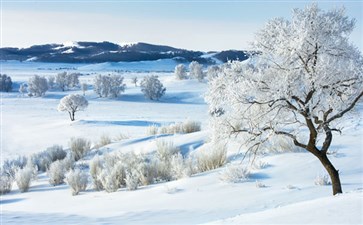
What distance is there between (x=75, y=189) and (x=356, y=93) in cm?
632

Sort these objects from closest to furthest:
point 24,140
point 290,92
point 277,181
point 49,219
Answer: point 290,92, point 49,219, point 277,181, point 24,140

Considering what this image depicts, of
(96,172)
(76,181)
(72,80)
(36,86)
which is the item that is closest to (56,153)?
(96,172)

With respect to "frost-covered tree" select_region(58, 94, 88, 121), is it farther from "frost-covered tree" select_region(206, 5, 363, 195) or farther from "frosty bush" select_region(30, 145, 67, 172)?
"frost-covered tree" select_region(206, 5, 363, 195)

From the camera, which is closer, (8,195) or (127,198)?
(127,198)

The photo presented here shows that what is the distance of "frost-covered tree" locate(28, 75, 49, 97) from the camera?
190 ft

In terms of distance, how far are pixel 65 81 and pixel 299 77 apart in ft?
213

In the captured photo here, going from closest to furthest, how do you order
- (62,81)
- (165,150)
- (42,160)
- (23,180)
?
(23,180) < (165,150) < (42,160) < (62,81)

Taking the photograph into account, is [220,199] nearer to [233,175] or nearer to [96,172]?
[233,175]

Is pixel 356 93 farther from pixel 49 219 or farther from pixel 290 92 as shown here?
pixel 49 219

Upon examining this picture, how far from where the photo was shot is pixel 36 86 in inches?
2281

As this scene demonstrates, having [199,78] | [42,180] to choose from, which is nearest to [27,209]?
[42,180]

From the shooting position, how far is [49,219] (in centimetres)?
743

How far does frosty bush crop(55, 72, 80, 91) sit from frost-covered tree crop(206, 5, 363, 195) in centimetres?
6325

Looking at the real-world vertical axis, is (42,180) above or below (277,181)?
below
